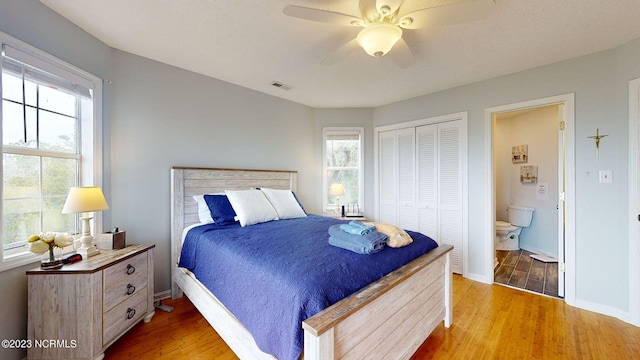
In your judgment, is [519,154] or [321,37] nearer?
[321,37]

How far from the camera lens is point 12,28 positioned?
5.03 ft

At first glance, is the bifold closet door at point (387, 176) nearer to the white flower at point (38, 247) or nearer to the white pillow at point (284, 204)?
the white pillow at point (284, 204)

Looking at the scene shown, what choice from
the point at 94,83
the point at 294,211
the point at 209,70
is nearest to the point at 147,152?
the point at 94,83

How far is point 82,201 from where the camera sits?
1720 millimetres

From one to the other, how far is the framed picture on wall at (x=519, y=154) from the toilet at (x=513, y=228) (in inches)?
32.1

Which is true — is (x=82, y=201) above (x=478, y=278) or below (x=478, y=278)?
above

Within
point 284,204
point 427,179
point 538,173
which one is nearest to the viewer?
point 284,204

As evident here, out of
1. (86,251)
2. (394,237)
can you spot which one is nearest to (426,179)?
(394,237)

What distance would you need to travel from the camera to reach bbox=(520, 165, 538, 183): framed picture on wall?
4051 millimetres

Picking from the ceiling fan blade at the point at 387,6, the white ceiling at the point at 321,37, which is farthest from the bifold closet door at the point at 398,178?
the ceiling fan blade at the point at 387,6

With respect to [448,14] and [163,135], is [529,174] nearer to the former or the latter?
[448,14]

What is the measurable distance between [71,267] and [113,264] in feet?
0.70

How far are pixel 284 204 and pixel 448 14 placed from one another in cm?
223

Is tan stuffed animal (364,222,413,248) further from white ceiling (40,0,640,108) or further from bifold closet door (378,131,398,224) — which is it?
bifold closet door (378,131,398,224)
